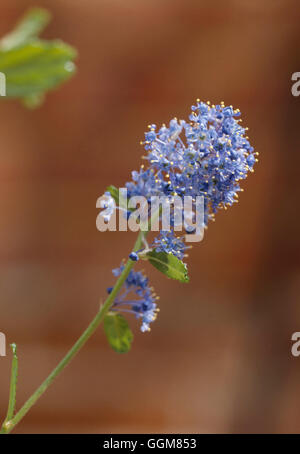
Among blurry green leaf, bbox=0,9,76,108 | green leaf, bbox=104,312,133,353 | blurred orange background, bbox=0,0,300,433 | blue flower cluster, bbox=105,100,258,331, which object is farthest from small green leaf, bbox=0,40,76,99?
blurred orange background, bbox=0,0,300,433

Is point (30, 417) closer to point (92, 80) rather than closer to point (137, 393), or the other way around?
point (137, 393)

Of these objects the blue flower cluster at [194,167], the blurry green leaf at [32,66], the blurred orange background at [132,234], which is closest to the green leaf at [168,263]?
the blue flower cluster at [194,167]

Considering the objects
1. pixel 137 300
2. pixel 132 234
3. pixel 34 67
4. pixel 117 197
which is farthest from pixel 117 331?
pixel 132 234

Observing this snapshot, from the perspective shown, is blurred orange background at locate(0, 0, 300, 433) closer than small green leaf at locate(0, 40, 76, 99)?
No

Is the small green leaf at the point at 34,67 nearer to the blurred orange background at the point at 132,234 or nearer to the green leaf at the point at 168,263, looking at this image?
the green leaf at the point at 168,263

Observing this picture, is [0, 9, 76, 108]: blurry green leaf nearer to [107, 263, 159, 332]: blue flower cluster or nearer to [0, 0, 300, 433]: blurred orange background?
[107, 263, 159, 332]: blue flower cluster

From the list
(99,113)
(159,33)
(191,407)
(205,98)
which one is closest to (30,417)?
(191,407)
